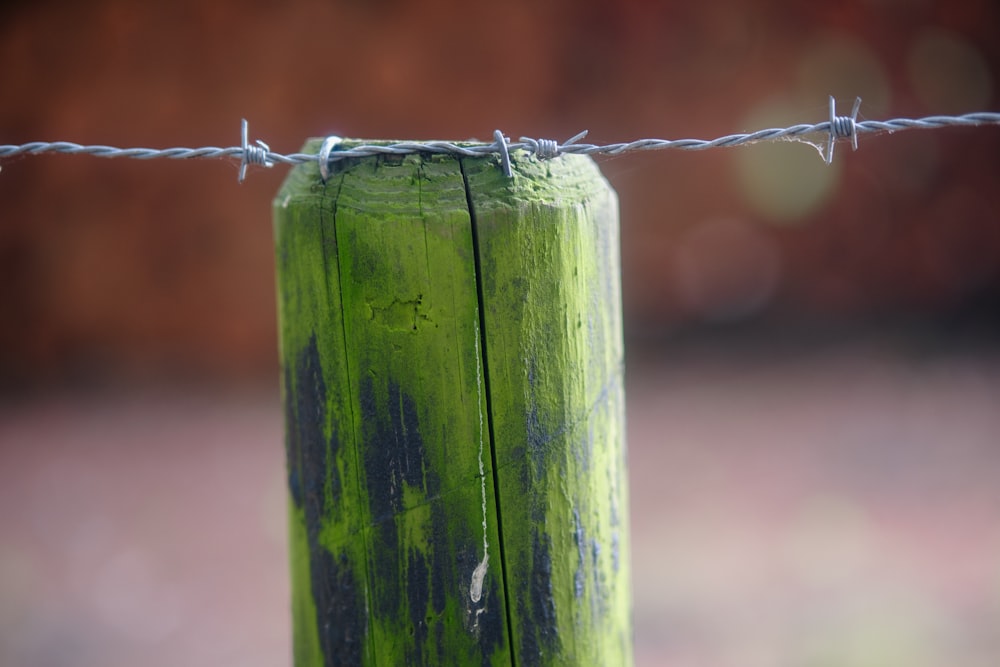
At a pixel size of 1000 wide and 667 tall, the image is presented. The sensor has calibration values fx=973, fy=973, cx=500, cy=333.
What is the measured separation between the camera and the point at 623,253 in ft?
21.7

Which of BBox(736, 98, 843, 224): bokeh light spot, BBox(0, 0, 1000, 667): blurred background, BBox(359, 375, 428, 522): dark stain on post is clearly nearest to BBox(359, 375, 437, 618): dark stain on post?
BBox(359, 375, 428, 522): dark stain on post

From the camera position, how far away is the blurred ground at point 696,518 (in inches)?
134

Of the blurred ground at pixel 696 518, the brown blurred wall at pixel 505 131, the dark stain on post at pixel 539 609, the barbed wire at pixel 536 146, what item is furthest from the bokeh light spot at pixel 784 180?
the dark stain on post at pixel 539 609

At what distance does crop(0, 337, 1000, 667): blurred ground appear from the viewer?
3393mm

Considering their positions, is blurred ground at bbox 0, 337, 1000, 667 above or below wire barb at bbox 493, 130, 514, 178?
below

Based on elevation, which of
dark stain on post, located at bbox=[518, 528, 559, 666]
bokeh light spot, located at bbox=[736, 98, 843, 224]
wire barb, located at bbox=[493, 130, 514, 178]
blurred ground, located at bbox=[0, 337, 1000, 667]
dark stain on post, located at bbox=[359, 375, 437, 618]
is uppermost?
bokeh light spot, located at bbox=[736, 98, 843, 224]

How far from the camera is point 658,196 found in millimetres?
6461

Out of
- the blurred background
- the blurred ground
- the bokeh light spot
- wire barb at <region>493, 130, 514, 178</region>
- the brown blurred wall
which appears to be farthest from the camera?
the bokeh light spot

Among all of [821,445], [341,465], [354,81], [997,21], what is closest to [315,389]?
[341,465]

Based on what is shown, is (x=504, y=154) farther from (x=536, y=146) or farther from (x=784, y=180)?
(x=784, y=180)

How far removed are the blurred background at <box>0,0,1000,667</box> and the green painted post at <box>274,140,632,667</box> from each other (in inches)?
118

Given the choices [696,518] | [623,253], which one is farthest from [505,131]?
[696,518]

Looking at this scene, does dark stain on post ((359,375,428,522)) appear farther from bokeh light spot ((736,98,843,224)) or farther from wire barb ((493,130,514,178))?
bokeh light spot ((736,98,843,224))

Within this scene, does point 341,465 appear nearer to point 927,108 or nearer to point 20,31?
point 20,31
